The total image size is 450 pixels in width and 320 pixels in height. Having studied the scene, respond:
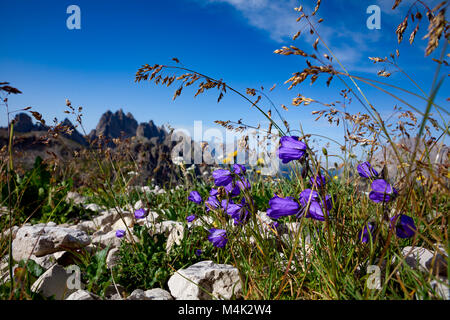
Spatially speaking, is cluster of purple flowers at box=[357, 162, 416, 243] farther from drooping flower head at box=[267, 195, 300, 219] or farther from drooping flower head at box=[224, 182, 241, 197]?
drooping flower head at box=[224, 182, 241, 197]

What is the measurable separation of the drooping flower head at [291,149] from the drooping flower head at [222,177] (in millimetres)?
507

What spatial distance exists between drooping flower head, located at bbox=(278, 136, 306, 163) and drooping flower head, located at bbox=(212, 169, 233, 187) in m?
0.51

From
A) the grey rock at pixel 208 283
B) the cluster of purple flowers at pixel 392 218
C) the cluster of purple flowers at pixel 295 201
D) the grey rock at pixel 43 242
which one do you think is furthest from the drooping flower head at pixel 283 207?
the grey rock at pixel 43 242

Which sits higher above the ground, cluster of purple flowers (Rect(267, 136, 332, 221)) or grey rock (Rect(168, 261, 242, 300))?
cluster of purple flowers (Rect(267, 136, 332, 221))

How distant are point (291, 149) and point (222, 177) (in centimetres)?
59

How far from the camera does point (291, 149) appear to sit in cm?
145

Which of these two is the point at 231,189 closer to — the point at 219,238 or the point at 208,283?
the point at 219,238

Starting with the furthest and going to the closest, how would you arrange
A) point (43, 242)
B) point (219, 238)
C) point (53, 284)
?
1. point (43, 242)
2. point (219, 238)
3. point (53, 284)

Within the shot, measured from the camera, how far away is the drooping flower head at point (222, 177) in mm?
1871

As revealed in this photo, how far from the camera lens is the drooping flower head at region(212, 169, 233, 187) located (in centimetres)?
187

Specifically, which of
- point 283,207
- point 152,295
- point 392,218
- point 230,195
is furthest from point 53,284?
point 392,218

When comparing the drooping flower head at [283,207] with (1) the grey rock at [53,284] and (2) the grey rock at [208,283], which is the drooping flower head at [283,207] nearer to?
(2) the grey rock at [208,283]

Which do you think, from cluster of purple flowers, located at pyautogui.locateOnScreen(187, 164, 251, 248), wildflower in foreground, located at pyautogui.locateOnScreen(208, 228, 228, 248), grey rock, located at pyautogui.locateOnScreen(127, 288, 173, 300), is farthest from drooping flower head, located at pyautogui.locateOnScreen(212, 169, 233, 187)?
grey rock, located at pyautogui.locateOnScreen(127, 288, 173, 300)
